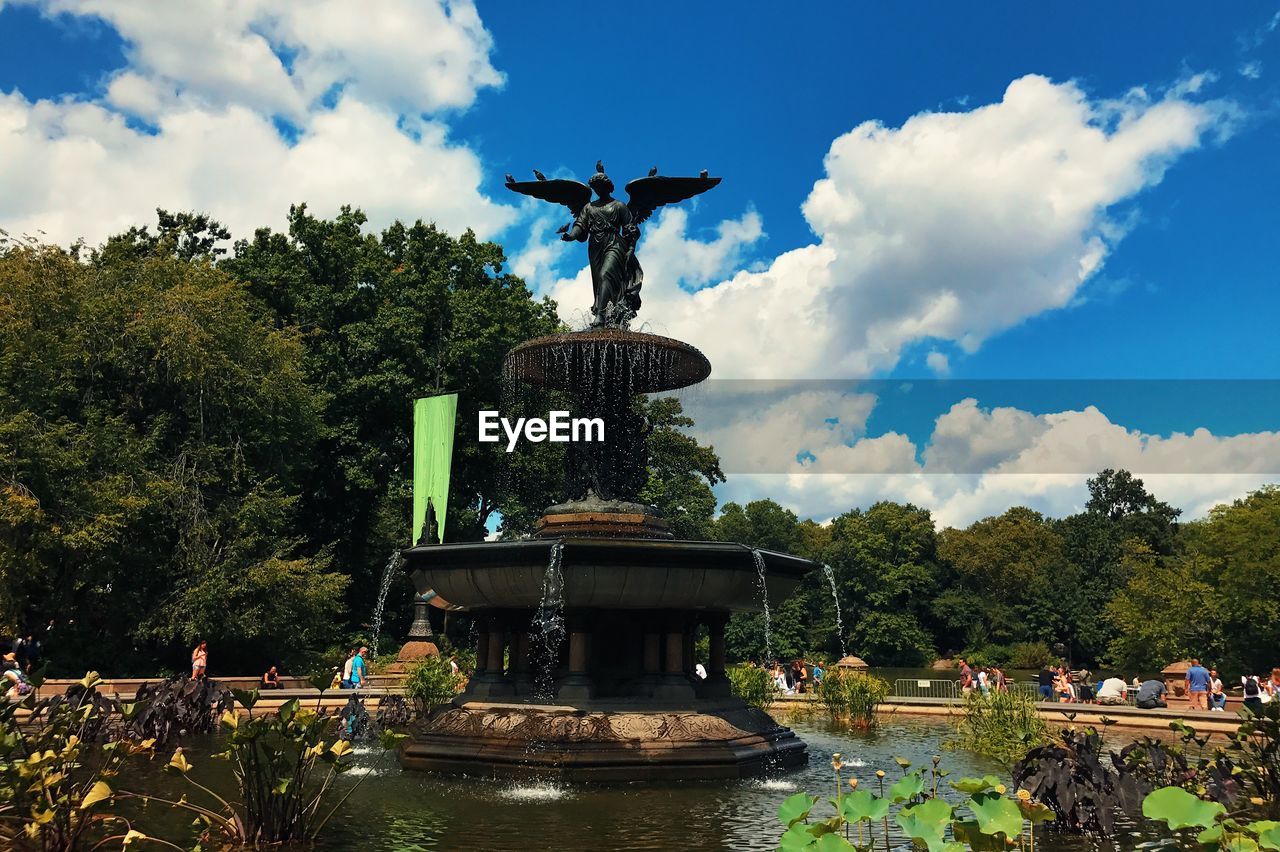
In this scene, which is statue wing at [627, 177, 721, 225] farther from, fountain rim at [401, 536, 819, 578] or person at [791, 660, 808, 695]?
person at [791, 660, 808, 695]

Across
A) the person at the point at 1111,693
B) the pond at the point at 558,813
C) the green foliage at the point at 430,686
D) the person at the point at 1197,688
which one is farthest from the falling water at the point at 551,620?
the person at the point at 1197,688

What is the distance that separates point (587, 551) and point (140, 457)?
19.1 m

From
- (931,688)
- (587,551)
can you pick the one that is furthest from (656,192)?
(931,688)

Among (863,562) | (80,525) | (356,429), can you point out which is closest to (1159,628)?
(863,562)

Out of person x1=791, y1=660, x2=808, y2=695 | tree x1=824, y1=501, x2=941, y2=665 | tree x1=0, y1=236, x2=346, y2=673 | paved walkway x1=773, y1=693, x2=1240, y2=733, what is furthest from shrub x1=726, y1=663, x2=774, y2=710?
tree x1=824, y1=501, x2=941, y2=665

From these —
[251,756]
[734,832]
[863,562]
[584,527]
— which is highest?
[863,562]

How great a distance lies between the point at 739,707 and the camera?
11680mm

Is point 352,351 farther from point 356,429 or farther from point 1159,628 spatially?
point 1159,628

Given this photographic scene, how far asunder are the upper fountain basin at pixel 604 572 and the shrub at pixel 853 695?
21.1 ft

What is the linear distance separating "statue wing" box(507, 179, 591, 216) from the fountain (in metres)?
0.75

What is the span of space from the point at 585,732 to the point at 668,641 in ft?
5.91

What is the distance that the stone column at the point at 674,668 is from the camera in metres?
11.1

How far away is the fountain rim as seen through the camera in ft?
34.3

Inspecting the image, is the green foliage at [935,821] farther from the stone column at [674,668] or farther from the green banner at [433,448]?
the green banner at [433,448]
